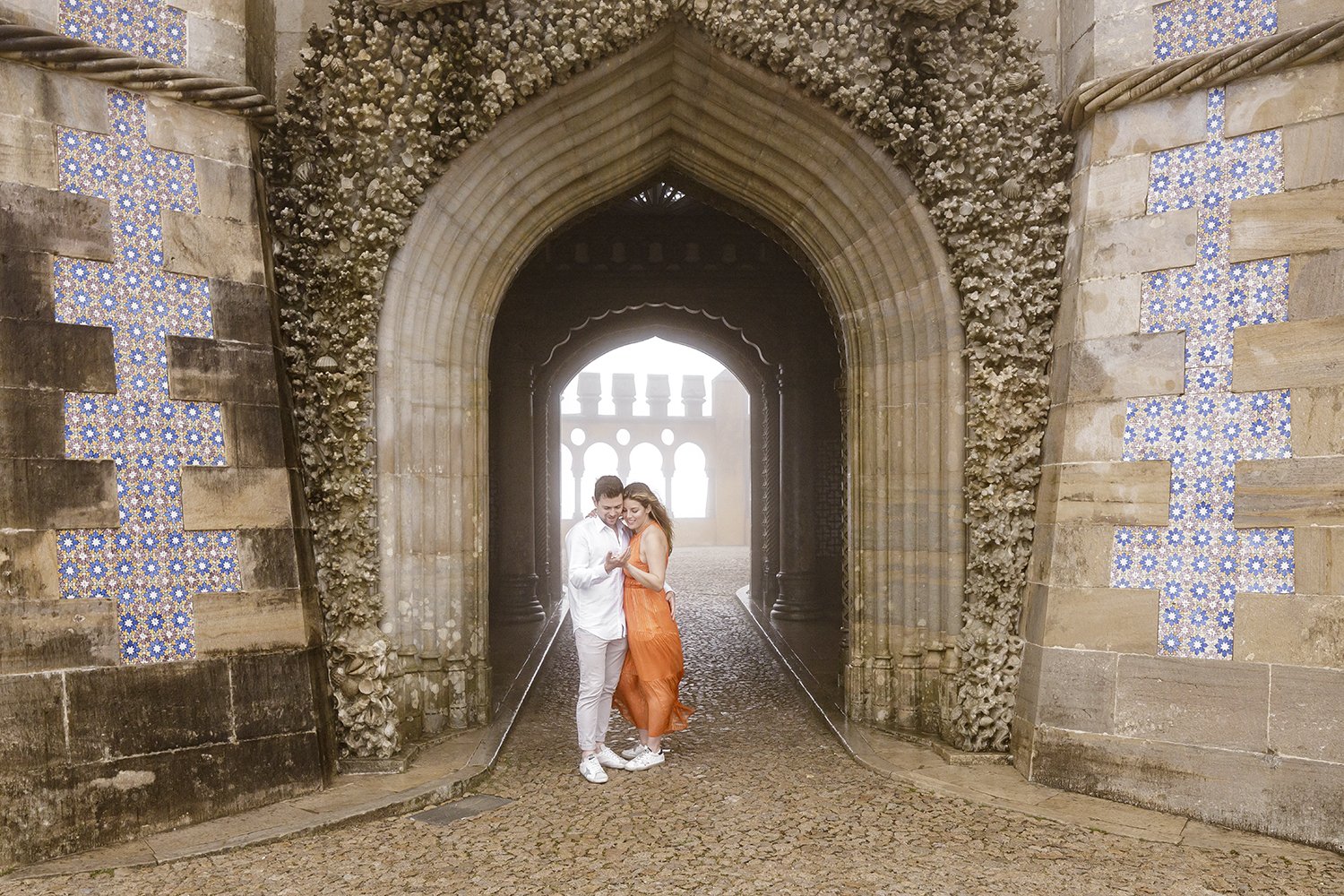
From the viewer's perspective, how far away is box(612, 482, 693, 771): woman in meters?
4.71

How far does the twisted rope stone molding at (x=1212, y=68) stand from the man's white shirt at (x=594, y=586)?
303 cm

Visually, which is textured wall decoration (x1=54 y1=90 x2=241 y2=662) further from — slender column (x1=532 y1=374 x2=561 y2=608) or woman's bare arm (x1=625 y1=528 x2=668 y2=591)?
slender column (x1=532 y1=374 x2=561 y2=608)

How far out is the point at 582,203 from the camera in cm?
567

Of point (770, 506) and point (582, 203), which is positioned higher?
point (582, 203)

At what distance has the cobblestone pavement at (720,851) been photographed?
3.36 metres

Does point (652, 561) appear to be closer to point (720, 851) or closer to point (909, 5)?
point (720, 851)

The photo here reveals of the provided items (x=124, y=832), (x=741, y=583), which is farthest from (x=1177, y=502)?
(x=741, y=583)

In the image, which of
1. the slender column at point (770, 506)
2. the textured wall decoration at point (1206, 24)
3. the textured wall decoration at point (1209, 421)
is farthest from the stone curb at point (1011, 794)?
the slender column at point (770, 506)

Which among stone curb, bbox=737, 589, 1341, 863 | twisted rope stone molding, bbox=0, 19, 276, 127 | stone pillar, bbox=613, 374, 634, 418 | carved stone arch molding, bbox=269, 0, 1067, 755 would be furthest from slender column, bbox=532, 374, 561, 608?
stone pillar, bbox=613, 374, 634, 418

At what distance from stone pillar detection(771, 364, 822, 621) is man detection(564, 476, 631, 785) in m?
5.50

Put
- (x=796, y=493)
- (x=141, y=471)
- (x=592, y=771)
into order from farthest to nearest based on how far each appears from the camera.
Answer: (x=796, y=493) → (x=592, y=771) → (x=141, y=471)

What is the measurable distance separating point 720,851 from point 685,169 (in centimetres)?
379

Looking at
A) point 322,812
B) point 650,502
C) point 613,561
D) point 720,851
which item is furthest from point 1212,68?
point 322,812

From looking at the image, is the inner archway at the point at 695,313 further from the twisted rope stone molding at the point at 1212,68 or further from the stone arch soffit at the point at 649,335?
the twisted rope stone molding at the point at 1212,68
